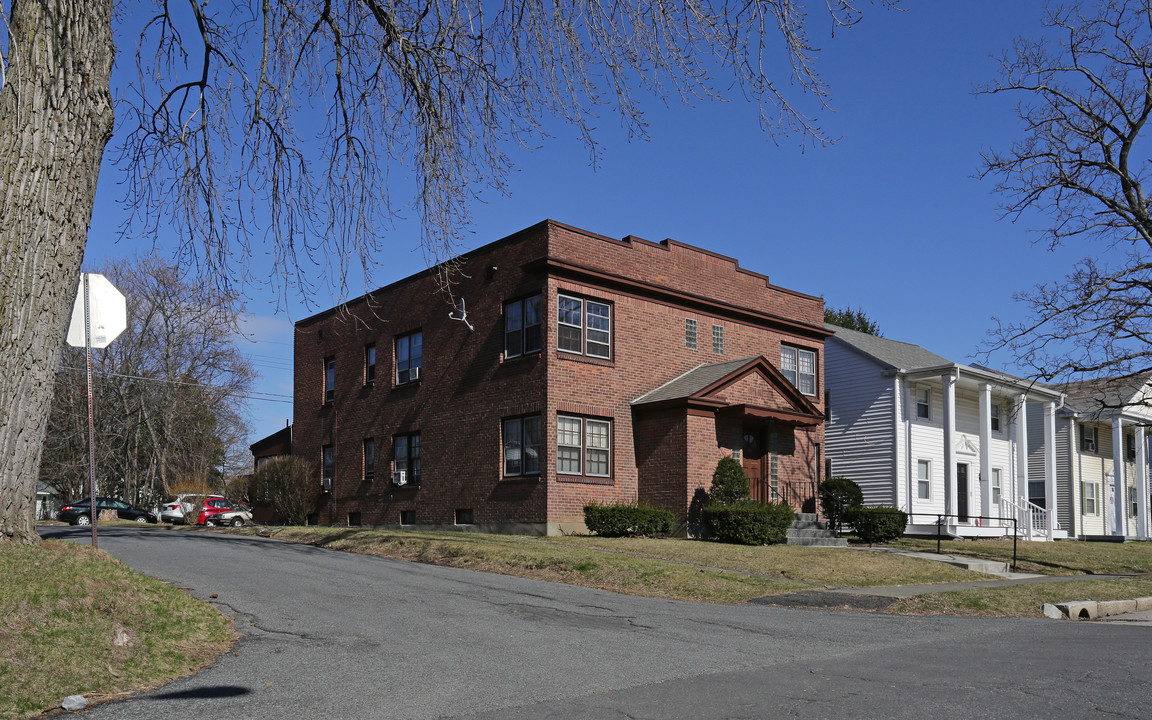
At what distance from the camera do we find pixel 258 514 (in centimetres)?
3462

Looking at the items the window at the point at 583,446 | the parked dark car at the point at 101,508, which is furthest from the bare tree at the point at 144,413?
the window at the point at 583,446

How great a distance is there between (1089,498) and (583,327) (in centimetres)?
2846

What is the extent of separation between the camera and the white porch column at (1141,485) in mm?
39875

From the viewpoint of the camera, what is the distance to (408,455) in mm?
28125

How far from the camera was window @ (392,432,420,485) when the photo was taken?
90.7 feet

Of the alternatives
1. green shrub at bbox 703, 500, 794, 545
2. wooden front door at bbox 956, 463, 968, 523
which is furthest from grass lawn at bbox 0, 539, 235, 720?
wooden front door at bbox 956, 463, 968, 523

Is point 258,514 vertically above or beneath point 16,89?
beneath

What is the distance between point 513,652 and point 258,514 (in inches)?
1131

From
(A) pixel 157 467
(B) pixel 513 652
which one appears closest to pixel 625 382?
(B) pixel 513 652

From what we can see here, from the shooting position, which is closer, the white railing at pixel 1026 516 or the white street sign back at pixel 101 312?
the white street sign back at pixel 101 312

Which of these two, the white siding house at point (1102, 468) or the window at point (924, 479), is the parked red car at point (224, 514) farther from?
the white siding house at point (1102, 468)

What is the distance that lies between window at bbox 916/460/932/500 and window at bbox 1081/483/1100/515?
11373 millimetres

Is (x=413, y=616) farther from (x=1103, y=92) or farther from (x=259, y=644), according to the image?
(x=1103, y=92)

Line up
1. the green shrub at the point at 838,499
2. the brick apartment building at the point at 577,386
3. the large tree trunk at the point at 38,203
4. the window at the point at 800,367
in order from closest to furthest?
the large tree trunk at the point at 38,203 < the brick apartment building at the point at 577,386 < the green shrub at the point at 838,499 < the window at the point at 800,367
